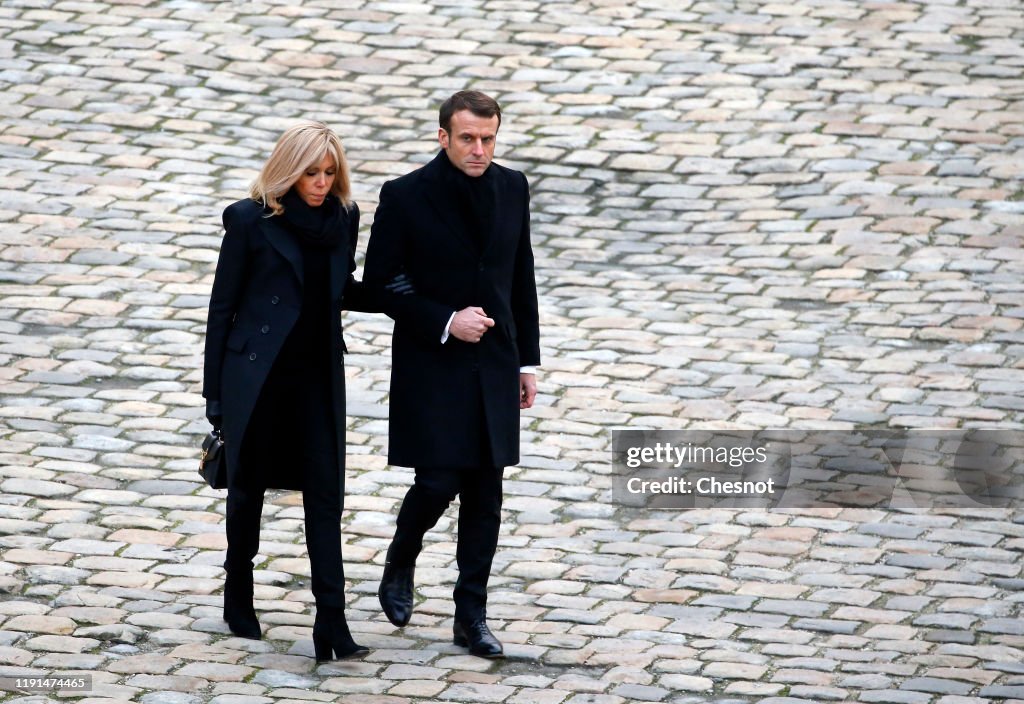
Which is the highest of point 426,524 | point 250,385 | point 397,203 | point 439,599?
point 397,203

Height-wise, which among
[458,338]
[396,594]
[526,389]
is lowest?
[396,594]

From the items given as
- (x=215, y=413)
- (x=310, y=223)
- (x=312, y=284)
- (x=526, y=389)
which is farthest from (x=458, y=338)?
(x=215, y=413)

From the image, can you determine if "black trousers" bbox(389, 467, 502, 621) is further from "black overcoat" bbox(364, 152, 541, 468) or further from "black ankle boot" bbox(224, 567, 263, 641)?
"black ankle boot" bbox(224, 567, 263, 641)

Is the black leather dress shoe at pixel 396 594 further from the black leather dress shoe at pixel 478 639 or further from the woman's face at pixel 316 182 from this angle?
the woman's face at pixel 316 182

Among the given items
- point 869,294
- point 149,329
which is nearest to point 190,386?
point 149,329

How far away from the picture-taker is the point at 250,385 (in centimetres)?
592

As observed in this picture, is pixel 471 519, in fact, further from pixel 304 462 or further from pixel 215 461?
pixel 215 461

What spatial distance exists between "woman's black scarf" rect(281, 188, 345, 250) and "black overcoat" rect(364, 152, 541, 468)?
0.20 metres

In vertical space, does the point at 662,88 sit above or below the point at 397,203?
below

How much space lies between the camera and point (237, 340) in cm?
596

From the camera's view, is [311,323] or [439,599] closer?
[311,323]

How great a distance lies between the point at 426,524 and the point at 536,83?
23.9 ft

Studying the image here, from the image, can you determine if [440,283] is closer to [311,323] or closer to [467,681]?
[311,323]

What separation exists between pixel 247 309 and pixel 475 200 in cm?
93
